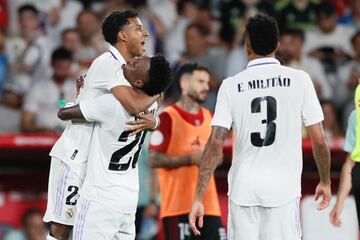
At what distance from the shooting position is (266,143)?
24.7 ft

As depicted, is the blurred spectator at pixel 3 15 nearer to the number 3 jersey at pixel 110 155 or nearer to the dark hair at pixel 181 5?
the dark hair at pixel 181 5

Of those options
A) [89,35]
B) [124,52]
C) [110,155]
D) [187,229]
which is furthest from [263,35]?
[89,35]

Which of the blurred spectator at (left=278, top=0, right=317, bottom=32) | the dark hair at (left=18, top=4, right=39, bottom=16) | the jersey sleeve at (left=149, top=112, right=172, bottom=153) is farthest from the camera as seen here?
the blurred spectator at (left=278, top=0, right=317, bottom=32)

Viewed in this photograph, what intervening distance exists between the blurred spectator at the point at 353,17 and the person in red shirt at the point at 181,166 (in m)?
5.51

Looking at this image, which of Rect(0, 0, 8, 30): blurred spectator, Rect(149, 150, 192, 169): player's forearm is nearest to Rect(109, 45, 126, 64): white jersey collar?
Rect(149, 150, 192, 169): player's forearm

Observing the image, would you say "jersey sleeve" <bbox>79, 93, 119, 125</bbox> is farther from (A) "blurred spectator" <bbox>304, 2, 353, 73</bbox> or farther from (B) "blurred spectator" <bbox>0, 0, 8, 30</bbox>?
(A) "blurred spectator" <bbox>304, 2, 353, 73</bbox>

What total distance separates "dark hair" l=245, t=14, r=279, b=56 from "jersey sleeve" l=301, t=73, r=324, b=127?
1.13ft

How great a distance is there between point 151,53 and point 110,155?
5997 millimetres

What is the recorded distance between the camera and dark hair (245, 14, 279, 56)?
7586 mm

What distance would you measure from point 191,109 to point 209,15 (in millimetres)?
5166

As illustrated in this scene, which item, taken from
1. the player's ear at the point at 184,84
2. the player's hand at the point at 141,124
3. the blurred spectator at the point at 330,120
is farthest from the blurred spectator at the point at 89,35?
the player's hand at the point at 141,124

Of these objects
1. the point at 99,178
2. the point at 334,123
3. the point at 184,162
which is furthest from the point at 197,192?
the point at 334,123

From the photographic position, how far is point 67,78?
42.1 feet

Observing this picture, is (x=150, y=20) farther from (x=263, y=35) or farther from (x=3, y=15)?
(x=263, y=35)
